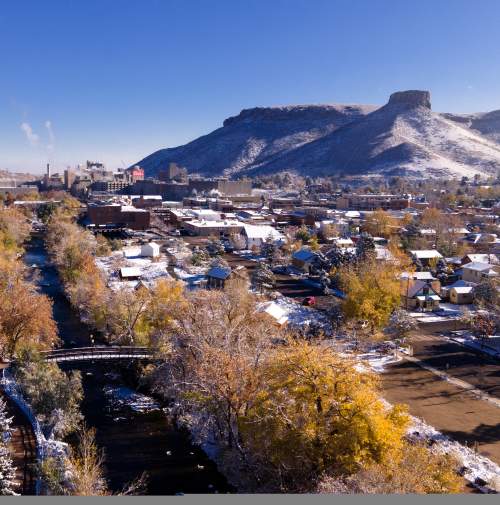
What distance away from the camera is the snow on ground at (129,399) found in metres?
18.9

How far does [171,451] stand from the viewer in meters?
15.9

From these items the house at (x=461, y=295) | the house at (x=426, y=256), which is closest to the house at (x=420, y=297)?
the house at (x=461, y=295)

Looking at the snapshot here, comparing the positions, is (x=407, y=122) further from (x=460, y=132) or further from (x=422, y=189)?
(x=422, y=189)

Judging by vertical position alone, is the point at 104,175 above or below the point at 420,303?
above

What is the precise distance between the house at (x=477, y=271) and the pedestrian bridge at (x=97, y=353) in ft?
78.5

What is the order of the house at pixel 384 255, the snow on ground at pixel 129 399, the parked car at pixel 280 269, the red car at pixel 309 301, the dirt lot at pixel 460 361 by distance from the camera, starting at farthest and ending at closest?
1. the parked car at pixel 280 269
2. the house at pixel 384 255
3. the red car at pixel 309 301
4. the dirt lot at pixel 460 361
5. the snow on ground at pixel 129 399

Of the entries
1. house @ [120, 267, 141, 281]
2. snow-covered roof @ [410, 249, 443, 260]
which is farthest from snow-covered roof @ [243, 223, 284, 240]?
house @ [120, 267, 141, 281]

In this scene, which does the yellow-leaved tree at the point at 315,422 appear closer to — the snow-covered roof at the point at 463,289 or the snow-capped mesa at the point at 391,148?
the snow-covered roof at the point at 463,289

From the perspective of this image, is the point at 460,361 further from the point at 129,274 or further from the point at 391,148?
the point at 391,148

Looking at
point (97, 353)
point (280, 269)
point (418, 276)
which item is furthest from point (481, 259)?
point (97, 353)

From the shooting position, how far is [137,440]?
1639cm

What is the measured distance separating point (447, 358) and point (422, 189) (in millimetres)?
86894

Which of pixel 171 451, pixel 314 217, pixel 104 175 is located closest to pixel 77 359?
pixel 171 451

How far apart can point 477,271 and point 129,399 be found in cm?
2692
